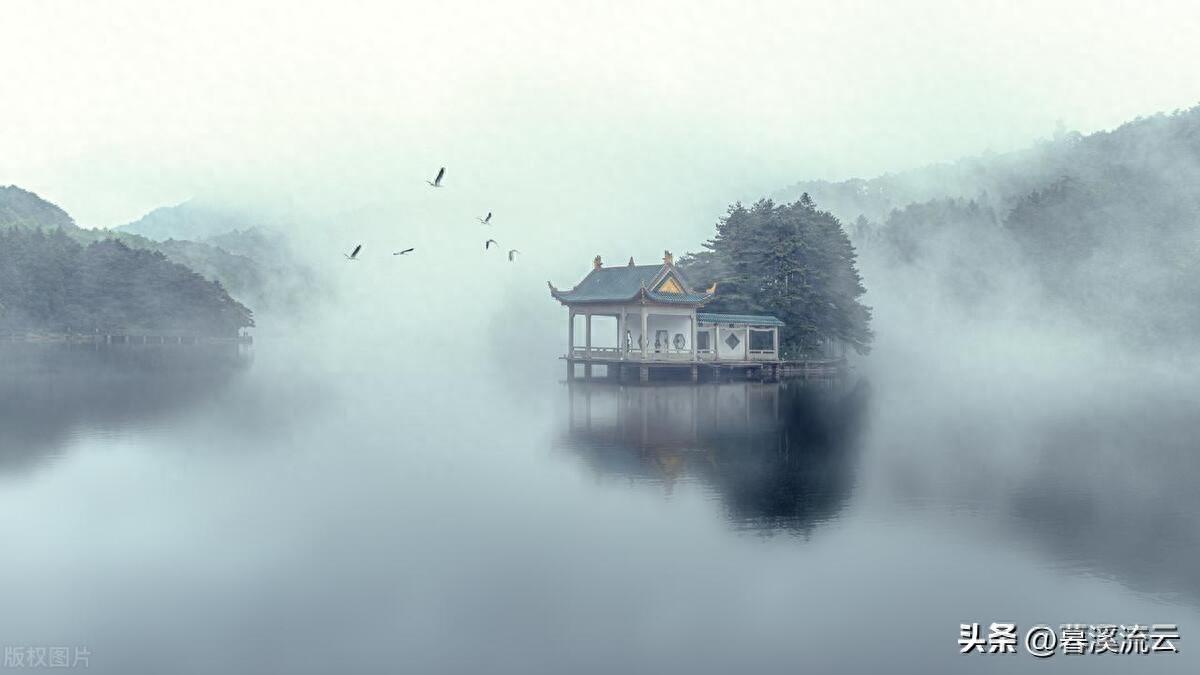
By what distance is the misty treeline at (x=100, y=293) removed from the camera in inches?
4343

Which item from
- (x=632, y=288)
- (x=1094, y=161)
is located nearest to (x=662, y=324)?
(x=632, y=288)

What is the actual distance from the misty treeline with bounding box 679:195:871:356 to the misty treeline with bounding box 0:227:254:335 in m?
64.5

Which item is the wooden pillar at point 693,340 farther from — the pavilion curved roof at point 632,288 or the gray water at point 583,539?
the gray water at point 583,539

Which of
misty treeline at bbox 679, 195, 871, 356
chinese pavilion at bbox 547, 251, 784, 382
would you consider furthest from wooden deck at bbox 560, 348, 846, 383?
misty treeline at bbox 679, 195, 871, 356

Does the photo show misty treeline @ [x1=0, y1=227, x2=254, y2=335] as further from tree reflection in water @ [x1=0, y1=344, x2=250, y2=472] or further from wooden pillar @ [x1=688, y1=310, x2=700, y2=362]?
wooden pillar @ [x1=688, y1=310, x2=700, y2=362]

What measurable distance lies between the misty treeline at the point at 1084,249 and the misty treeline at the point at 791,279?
35790mm

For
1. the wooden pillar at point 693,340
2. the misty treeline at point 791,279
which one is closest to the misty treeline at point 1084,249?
the misty treeline at point 791,279

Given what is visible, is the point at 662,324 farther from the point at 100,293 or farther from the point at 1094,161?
the point at 1094,161

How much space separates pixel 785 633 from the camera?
605 inches

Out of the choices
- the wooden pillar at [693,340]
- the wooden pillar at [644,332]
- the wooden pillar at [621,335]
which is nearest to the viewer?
the wooden pillar at [644,332]

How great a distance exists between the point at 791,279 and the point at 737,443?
121 feet

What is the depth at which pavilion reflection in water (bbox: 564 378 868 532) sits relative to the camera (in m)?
25.0

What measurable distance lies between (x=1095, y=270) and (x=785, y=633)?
93.0 meters

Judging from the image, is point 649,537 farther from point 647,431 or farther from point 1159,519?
point 647,431
